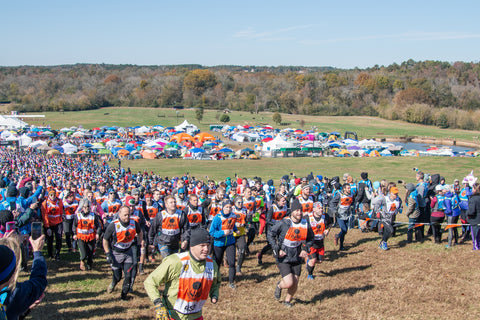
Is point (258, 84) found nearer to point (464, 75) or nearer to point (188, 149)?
point (464, 75)

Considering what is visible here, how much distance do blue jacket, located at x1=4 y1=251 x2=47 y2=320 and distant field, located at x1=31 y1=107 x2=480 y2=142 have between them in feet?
299

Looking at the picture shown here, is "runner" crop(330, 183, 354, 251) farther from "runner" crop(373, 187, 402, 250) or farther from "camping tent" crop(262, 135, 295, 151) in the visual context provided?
"camping tent" crop(262, 135, 295, 151)

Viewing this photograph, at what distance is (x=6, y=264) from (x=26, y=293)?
66 cm

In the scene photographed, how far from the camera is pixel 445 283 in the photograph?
8336 mm

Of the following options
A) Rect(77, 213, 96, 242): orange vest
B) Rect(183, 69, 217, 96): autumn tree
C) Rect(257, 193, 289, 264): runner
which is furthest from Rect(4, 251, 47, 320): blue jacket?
Rect(183, 69, 217, 96): autumn tree

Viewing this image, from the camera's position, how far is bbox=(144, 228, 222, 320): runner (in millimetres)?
4449

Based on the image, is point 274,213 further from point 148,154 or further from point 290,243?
point 148,154

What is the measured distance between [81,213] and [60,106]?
13480 cm

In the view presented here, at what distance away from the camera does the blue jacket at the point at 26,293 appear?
354cm

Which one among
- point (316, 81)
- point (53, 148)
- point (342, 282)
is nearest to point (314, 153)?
point (53, 148)

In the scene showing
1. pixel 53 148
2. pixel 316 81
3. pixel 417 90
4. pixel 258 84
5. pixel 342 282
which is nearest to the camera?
pixel 342 282

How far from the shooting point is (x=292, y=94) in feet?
452

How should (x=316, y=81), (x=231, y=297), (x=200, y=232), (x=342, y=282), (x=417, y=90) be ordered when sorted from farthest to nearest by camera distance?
(x=316, y=81), (x=417, y=90), (x=342, y=282), (x=231, y=297), (x=200, y=232)

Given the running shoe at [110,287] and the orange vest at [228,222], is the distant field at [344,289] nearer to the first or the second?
the running shoe at [110,287]
